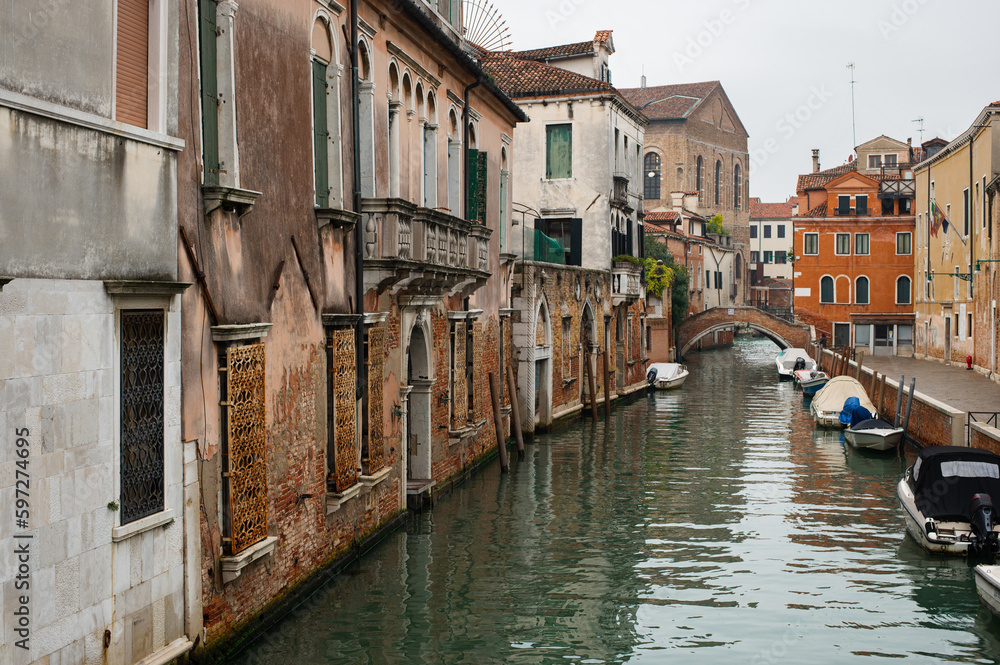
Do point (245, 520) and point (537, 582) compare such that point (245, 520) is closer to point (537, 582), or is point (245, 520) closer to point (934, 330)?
point (537, 582)

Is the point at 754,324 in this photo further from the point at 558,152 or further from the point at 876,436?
the point at 876,436

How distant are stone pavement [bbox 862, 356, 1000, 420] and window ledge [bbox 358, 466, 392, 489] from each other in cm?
1215

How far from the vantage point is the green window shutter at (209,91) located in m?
6.93

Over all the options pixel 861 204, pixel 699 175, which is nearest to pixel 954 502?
pixel 861 204

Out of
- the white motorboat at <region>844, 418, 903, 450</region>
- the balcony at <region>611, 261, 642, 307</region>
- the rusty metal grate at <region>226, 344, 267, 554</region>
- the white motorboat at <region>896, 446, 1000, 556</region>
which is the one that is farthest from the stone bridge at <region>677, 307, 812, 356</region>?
the rusty metal grate at <region>226, 344, 267, 554</region>

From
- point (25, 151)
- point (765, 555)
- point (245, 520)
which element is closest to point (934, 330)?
point (765, 555)

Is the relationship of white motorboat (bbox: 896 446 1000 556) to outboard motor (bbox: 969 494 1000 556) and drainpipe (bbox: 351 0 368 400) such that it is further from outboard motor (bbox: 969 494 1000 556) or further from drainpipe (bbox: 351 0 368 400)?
drainpipe (bbox: 351 0 368 400)

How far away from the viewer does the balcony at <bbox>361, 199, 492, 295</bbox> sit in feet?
33.9

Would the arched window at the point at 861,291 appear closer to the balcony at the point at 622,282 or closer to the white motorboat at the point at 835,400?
the balcony at the point at 622,282

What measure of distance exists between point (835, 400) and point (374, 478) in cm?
1589

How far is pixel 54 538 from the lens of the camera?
5270mm

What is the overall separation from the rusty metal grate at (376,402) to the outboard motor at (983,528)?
643 cm

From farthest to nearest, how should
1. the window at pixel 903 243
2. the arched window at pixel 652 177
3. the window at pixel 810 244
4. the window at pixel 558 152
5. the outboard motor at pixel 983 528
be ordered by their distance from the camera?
the arched window at pixel 652 177
the window at pixel 810 244
the window at pixel 903 243
the window at pixel 558 152
the outboard motor at pixel 983 528

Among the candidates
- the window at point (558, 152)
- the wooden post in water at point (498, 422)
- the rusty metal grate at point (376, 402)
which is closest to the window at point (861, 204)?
the window at point (558, 152)
